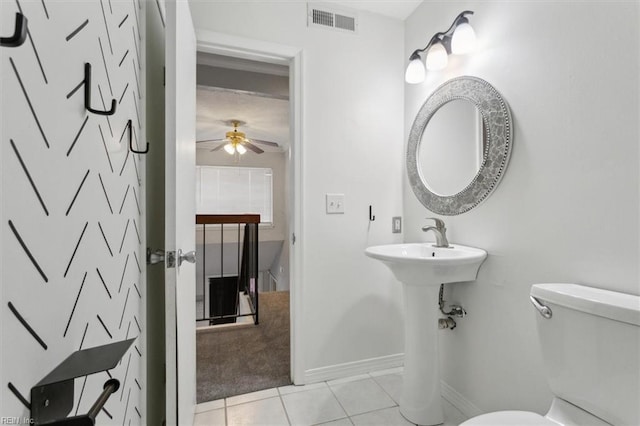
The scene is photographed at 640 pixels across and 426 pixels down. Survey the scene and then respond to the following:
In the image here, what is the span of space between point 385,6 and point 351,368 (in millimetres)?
2412

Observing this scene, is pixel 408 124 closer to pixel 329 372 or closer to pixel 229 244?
pixel 329 372

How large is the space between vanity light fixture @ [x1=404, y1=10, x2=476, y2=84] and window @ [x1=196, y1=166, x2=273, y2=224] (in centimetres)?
452

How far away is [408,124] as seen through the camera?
2074 millimetres

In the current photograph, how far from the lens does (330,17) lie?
1.95m

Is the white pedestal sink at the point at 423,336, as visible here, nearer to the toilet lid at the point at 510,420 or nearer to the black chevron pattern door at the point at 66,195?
the toilet lid at the point at 510,420

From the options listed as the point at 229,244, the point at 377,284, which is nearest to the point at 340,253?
the point at 377,284

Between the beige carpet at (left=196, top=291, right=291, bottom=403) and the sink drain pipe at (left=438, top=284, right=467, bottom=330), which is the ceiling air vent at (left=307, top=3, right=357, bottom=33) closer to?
the sink drain pipe at (left=438, top=284, right=467, bottom=330)

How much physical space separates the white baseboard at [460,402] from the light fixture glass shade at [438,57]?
1819mm

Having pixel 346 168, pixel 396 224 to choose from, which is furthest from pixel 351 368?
pixel 346 168

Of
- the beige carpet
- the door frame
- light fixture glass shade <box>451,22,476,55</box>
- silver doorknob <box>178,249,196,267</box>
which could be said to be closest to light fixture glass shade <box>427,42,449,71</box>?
light fixture glass shade <box>451,22,476,55</box>

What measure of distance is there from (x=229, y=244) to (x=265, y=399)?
4.47m

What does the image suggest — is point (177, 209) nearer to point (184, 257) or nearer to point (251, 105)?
point (184, 257)

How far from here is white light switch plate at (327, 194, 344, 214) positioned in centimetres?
195

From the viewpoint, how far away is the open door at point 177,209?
104 centimetres
